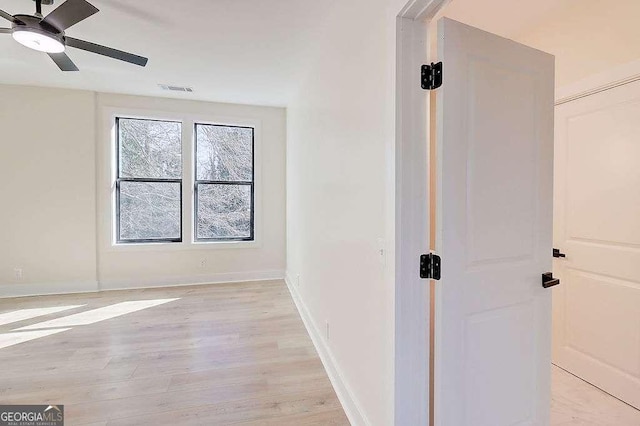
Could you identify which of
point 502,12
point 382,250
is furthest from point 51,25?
point 502,12

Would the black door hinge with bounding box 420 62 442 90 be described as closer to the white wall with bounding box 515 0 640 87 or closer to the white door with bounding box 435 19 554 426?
the white door with bounding box 435 19 554 426

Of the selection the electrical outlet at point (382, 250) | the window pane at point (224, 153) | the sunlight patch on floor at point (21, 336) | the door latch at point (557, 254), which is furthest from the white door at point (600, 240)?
the sunlight patch on floor at point (21, 336)

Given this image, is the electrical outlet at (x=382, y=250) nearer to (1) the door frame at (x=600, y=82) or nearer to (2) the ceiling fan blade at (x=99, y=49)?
(1) the door frame at (x=600, y=82)

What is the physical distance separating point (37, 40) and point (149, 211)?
108 inches

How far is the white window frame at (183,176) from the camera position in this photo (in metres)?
4.16

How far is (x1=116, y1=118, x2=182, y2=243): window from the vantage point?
4320 mm

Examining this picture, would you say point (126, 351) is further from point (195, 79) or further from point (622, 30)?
point (622, 30)

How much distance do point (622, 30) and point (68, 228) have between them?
5947mm

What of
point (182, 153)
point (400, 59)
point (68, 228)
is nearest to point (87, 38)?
point (182, 153)

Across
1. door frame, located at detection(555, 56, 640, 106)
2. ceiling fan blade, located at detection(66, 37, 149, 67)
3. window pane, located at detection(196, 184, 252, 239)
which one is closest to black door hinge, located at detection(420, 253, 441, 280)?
door frame, located at detection(555, 56, 640, 106)

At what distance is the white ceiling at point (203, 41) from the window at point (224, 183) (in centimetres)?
74

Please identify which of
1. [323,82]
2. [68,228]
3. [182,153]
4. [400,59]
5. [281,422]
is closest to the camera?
[400,59]

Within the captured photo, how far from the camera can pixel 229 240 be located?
4730 millimetres

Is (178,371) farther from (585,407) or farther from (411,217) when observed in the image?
(585,407)
